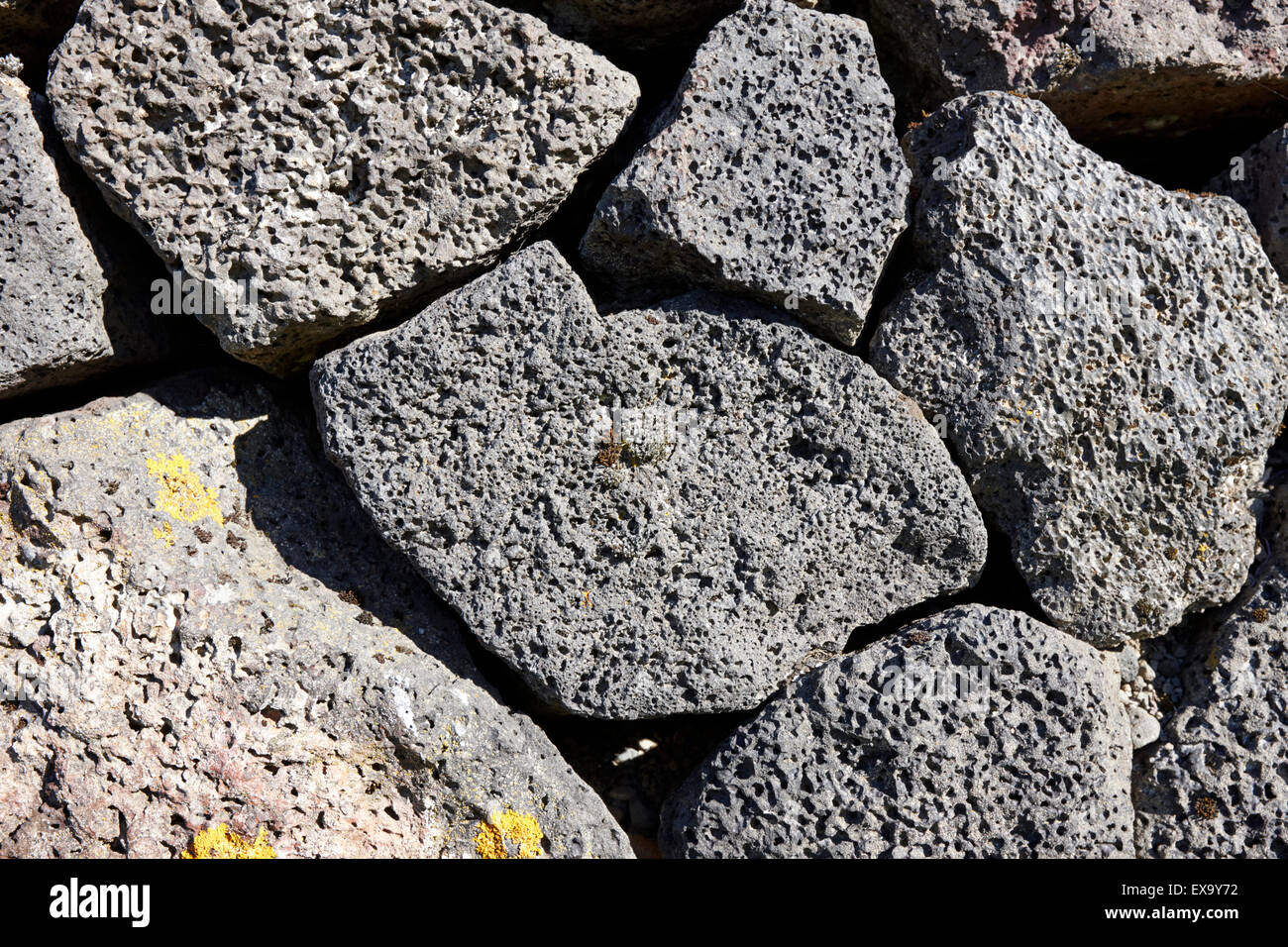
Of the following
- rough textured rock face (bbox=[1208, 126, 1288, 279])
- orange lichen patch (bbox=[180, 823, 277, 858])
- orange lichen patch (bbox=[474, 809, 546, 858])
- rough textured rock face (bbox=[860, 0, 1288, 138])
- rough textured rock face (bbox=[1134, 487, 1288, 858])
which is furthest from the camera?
rough textured rock face (bbox=[1208, 126, 1288, 279])

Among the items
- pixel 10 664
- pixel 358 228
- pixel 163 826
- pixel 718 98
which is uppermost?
pixel 718 98

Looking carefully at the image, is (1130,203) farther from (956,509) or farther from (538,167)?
(538,167)

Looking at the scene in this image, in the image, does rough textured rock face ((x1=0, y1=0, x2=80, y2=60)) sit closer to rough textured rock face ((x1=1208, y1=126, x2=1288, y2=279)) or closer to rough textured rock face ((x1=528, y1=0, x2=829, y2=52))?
rough textured rock face ((x1=528, y1=0, x2=829, y2=52))

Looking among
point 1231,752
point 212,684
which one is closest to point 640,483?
point 212,684

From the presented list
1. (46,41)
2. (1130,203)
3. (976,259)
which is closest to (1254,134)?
(1130,203)

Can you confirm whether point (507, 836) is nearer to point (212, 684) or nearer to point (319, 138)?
point (212, 684)

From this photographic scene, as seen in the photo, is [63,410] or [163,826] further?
[63,410]

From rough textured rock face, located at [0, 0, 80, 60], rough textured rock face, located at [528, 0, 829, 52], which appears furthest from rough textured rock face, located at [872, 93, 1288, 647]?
rough textured rock face, located at [0, 0, 80, 60]

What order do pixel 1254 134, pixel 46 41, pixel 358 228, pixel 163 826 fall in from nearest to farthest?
pixel 163 826
pixel 358 228
pixel 46 41
pixel 1254 134
